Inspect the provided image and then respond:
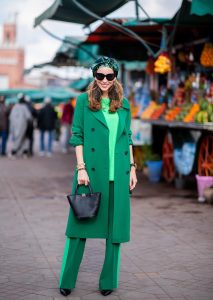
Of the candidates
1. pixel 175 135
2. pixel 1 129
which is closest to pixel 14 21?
pixel 1 129

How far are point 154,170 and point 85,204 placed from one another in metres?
7.91

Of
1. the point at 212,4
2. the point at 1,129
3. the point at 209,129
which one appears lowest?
the point at 1,129

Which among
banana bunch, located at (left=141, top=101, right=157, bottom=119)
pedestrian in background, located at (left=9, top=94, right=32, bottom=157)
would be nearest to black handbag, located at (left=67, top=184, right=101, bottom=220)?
banana bunch, located at (left=141, top=101, right=157, bottom=119)

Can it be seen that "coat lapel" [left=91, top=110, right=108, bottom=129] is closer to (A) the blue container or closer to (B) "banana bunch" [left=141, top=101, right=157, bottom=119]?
(A) the blue container

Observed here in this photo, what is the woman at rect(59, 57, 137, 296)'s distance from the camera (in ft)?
16.8

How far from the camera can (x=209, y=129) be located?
10016 millimetres

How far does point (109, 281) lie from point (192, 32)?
336 inches

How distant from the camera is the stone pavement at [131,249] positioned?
5375 millimetres

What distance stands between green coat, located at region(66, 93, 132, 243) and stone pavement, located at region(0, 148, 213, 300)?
507 mm

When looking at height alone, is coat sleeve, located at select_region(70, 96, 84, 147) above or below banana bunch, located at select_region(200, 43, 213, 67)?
below

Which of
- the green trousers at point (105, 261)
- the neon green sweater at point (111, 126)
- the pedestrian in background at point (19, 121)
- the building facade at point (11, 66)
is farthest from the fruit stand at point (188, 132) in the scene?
the building facade at point (11, 66)

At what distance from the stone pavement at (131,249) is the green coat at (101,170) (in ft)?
1.66

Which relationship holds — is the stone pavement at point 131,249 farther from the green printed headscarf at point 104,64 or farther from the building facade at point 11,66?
the building facade at point 11,66

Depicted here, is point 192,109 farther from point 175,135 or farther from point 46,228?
point 46,228
